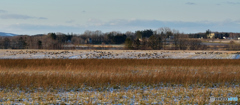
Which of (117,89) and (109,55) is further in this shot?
(109,55)

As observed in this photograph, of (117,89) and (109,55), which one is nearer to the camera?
(117,89)

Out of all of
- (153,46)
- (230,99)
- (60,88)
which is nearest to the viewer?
(230,99)

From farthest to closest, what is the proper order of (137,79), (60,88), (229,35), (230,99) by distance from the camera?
(229,35)
(137,79)
(60,88)
(230,99)

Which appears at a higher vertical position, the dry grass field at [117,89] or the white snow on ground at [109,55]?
the white snow on ground at [109,55]

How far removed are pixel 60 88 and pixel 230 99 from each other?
747cm

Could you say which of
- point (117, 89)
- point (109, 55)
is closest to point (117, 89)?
point (117, 89)

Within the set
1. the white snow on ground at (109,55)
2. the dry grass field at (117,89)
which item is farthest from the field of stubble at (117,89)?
the white snow on ground at (109,55)

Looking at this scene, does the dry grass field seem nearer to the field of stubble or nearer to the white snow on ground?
the field of stubble

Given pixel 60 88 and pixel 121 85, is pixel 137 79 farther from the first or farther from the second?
pixel 60 88

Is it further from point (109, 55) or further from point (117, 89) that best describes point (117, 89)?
point (109, 55)

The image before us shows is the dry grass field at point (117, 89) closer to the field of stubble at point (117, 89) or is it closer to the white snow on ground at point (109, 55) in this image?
the field of stubble at point (117, 89)

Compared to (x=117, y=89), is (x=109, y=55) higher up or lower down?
higher up

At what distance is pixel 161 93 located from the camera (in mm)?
11438

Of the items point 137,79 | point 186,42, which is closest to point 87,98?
point 137,79
